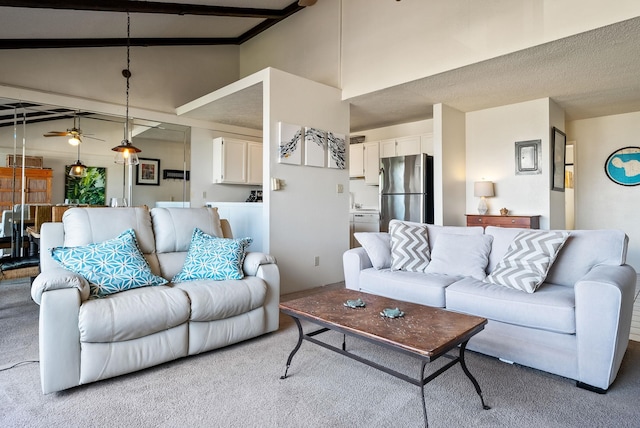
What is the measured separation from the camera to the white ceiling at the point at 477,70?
336 cm

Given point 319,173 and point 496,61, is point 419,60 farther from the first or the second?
point 319,173

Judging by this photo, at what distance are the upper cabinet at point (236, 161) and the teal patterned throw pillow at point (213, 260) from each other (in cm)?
351

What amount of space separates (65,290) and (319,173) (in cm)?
304

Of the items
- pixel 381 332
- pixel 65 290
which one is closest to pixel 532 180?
pixel 381 332

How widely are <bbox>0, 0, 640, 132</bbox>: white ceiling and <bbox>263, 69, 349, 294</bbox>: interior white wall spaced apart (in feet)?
2.18

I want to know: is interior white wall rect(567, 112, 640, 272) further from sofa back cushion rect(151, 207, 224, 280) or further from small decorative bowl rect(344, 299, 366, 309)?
sofa back cushion rect(151, 207, 224, 280)

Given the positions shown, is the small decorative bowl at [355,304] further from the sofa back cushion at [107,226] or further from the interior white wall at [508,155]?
the interior white wall at [508,155]

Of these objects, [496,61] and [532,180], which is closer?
[496,61]

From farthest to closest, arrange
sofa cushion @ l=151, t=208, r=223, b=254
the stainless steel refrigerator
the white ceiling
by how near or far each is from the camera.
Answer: the stainless steel refrigerator, the white ceiling, sofa cushion @ l=151, t=208, r=223, b=254

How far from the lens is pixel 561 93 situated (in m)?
4.51

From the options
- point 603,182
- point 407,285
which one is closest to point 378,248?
point 407,285

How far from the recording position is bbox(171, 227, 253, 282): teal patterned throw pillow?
105 inches

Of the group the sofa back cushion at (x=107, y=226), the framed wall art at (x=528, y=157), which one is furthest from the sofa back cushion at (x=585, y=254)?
the sofa back cushion at (x=107, y=226)

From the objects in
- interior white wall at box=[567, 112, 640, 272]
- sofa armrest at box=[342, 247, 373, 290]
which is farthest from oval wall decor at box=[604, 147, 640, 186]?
sofa armrest at box=[342, 247, 373, 290]
